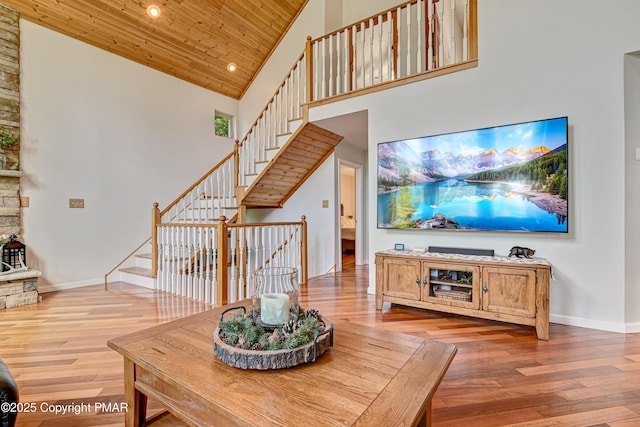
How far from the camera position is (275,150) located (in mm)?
4496

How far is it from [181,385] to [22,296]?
3.72 meters

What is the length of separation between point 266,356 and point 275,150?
379cm

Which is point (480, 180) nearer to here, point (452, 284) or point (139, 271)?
point (452, 284)

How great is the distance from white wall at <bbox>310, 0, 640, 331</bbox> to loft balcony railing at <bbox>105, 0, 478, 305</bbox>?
32 cm

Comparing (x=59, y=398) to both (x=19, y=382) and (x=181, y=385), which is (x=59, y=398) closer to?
(x=19, y=382)

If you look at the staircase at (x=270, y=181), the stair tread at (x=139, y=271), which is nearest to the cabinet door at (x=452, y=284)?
the staircase at (x=270, y=181)

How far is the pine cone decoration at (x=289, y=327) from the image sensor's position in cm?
110

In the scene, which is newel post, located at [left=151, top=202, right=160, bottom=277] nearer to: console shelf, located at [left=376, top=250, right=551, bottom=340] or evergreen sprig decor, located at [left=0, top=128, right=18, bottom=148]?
evergreen sprig decor, located at [left=0, top=128, right=18, bottom=148]

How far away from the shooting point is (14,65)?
367cm

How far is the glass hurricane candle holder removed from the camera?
3.77 ft

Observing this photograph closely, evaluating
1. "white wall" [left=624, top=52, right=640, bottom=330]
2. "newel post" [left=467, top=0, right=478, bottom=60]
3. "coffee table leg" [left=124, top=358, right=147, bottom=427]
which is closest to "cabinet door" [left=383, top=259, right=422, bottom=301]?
"white wall" [left=624, top=52, right=640, bottom=330]

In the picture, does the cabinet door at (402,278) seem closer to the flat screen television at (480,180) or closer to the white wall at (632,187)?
the flat screen television at (480,180)

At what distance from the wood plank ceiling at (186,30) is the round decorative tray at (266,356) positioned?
4.96 meters

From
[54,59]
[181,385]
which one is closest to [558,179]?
[181,385]
